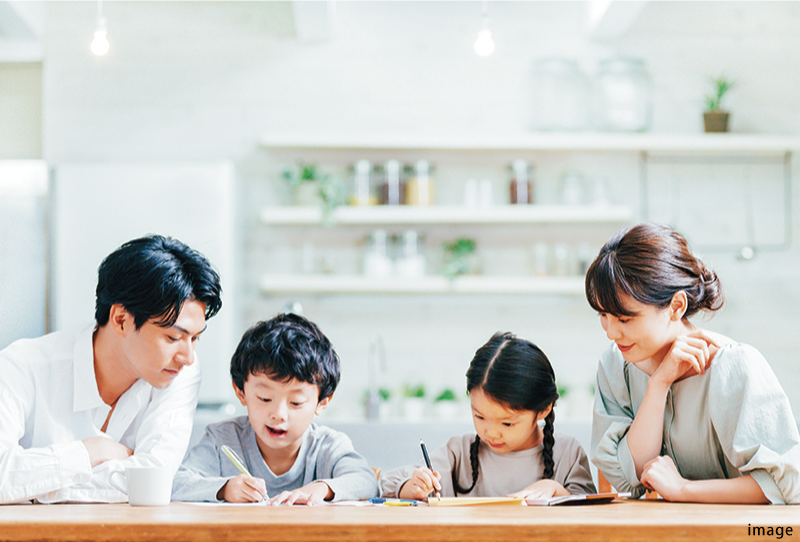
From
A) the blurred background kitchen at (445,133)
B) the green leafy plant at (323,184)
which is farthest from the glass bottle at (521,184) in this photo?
the green leafy plant at (323,184)

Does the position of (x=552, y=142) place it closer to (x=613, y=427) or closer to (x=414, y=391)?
(x=414, y=391)

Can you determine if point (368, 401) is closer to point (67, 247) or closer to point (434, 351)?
point (434, 351)

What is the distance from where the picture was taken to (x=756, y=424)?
4.01ft

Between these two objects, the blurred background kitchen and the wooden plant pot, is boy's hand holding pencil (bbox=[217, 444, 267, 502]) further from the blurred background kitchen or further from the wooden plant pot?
the wooden plant pot

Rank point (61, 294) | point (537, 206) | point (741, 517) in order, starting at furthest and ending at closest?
point (537, 206)
point (61, 294)
point (741, 517)

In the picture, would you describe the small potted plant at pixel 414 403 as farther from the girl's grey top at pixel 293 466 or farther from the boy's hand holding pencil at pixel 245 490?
the boy's hand holding pencil at pixel 245 490

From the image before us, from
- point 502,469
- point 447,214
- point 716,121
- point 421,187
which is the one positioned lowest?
point 502,469

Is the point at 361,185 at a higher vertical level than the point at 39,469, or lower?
higher

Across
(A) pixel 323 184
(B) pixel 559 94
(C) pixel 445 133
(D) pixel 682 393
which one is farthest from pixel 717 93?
(D) pixel 682 393

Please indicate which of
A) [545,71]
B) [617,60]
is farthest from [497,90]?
[617,60]

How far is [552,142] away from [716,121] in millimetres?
844

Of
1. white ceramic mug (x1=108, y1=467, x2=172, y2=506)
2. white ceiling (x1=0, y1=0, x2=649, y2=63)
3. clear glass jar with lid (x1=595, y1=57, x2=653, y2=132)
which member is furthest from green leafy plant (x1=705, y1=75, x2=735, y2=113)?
white ceramic mug (x1=108, y1=467, x2=172, y2=506)

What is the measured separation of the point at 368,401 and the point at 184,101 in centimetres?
175

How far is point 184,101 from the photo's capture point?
3586 millimetres
